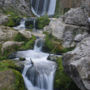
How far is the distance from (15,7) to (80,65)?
1654cm

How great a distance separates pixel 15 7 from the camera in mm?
20266

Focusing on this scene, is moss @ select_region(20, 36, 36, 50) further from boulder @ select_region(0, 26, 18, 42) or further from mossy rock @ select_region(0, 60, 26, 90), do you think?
mossy rock @ select_region(0, 60, 26, 90)

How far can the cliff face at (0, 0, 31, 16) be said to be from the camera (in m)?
19.1

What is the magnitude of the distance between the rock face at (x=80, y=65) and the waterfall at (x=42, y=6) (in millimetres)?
15994

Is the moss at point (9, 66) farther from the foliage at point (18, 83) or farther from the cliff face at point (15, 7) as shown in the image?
the cliff face at point (15, 7)

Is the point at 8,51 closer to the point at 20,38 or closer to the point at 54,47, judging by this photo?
the point at 20,38

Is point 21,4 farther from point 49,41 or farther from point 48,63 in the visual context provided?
point 48,63

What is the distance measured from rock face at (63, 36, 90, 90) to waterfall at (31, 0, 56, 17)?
52.5 ft

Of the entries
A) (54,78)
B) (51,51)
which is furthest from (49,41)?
(54,78)

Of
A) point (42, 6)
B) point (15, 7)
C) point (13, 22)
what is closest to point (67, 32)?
point (13, 22)

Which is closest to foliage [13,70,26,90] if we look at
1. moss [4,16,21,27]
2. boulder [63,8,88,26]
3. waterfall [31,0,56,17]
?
boulder [63,8,88,26]

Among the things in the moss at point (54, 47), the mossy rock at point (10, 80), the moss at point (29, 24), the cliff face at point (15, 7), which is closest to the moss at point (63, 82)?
the mossy rock at point (10, 80)

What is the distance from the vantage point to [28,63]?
820 cm

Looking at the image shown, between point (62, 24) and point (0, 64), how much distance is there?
5795mm
